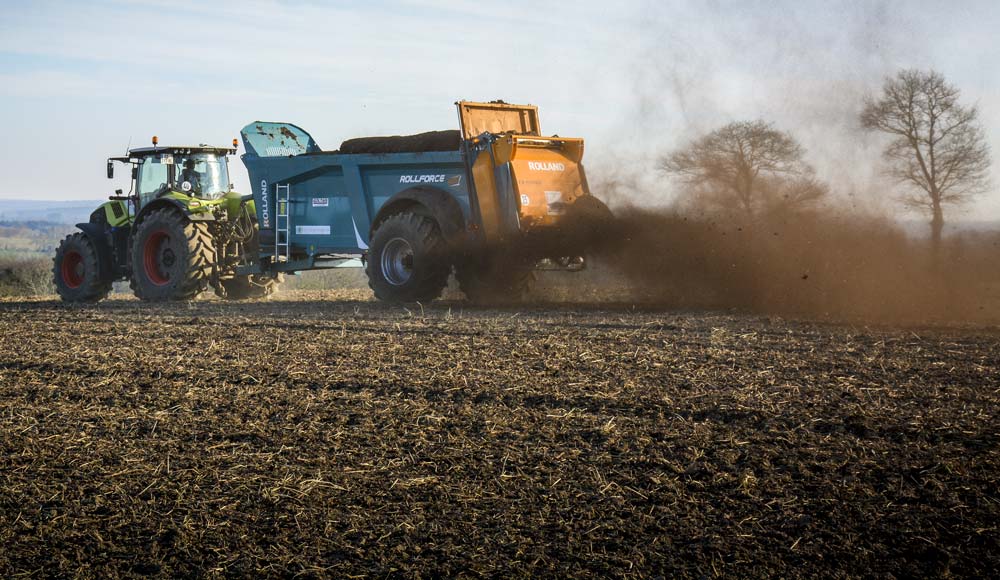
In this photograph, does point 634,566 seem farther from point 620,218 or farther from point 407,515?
point 620,218

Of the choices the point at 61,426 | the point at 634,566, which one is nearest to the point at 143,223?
the point at 61,426

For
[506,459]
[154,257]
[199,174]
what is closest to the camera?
[506,459]

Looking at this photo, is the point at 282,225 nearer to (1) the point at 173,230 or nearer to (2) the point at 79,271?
(1) the point at 173,230

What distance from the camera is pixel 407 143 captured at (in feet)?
47.9

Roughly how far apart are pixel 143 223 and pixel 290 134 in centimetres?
287

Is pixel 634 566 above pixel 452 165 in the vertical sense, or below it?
below

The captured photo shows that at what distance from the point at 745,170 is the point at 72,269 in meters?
12.0

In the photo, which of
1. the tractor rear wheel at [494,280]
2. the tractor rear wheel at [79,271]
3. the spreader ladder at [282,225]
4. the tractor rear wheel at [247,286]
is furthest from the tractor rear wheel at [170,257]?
the tractor rear wheel at [494,280]

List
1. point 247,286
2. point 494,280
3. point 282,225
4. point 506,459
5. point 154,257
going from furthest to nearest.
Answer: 1. point 247,286
2. point 154,257
3. point 282,225
4. point 494,280
5. point 506,459

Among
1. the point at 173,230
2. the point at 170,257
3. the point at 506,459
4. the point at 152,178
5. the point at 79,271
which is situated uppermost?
the point at 152,178

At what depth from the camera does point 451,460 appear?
18.4 feet

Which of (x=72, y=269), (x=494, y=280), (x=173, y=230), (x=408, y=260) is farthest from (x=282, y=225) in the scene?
(x=72, y=269)

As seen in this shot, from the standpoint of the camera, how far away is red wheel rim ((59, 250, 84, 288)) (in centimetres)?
1802

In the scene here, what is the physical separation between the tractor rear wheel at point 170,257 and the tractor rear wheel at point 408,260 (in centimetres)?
323
